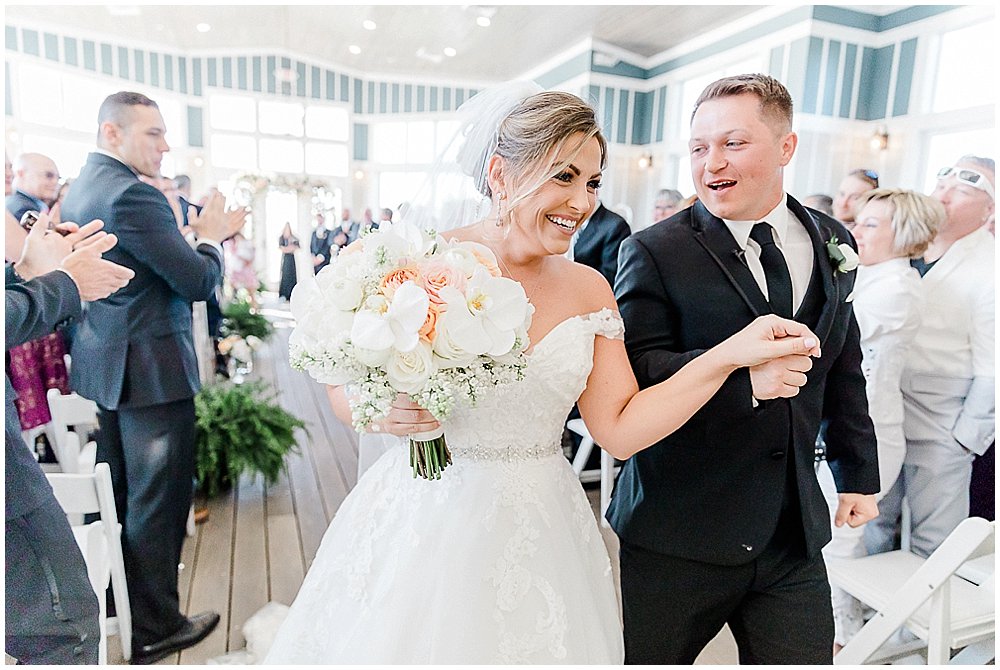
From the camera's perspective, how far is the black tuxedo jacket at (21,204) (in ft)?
7.00

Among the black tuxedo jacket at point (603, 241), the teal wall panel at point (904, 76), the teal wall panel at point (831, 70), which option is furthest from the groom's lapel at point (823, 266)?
the teal wall panel at point (904, 76)

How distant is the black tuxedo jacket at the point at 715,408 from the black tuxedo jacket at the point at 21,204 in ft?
6.93

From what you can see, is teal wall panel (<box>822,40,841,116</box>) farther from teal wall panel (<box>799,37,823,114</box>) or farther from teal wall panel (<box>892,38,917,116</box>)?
teal wall panel (<box>892,38,917,116</box>)

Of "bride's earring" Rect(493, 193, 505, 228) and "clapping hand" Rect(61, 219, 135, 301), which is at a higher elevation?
"bride's earring" Rect(493, 193, 505, 228)

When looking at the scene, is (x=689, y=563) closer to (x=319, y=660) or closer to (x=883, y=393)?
(x=319, y=660)

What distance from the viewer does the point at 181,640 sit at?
2094 millimetres

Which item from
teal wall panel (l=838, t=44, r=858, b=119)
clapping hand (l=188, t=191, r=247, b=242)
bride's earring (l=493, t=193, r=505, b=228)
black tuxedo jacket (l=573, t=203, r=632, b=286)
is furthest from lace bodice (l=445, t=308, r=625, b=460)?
teal wall panel (l=838, t=44, r=858, b=119)

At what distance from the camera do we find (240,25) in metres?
2.54

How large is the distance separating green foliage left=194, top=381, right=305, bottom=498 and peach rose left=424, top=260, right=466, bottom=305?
2.48 m

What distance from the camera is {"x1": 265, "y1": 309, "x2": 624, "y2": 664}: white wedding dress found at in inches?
44.7

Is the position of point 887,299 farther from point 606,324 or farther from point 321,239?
point 321,239

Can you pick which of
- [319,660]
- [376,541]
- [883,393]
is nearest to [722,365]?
[376,541]

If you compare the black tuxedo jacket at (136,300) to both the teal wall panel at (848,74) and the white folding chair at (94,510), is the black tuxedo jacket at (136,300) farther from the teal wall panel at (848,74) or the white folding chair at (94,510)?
the teal wall panel at (848,74)

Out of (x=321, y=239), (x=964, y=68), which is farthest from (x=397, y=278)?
(x=964, y=68)
